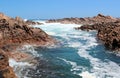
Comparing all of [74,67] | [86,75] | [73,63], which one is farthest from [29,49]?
[86,75]

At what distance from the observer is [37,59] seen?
21.0 metres

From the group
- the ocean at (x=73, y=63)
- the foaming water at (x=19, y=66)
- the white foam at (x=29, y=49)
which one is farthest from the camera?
the white foam at (x=29, y=49)

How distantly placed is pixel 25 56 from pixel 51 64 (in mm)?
2305

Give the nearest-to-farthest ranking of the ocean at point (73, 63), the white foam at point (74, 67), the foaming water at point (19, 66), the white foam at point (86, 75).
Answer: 1. the foaming water at point (19, 66)
2. the white foam at point (86, 75)
3. the ocean at point (73, 63)
4. the white foam at point (74, 67)

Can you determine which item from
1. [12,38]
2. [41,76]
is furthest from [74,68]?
[12,38]

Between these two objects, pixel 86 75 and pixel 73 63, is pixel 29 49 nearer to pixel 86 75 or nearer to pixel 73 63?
pixel 73 63

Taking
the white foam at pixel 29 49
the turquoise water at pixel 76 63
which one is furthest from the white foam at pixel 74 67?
the white foam at pixel 29 49

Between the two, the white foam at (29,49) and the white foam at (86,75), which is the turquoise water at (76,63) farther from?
the white foam at (29,49)

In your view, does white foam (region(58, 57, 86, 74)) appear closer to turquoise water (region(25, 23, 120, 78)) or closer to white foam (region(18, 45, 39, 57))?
turquoise water (region(25, 23, 120, 78))

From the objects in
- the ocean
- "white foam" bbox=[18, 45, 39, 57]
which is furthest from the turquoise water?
"white foam" bbox=[18, 45, 39, 57]

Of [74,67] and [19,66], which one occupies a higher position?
[19,66]

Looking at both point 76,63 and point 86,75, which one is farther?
point 76,63

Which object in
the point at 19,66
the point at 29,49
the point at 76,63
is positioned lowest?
the point at 76,63

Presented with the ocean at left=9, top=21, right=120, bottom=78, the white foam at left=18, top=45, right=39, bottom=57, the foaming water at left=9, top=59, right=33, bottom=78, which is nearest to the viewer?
the foaming water at left=9, top=59, right=33, bottom=78
